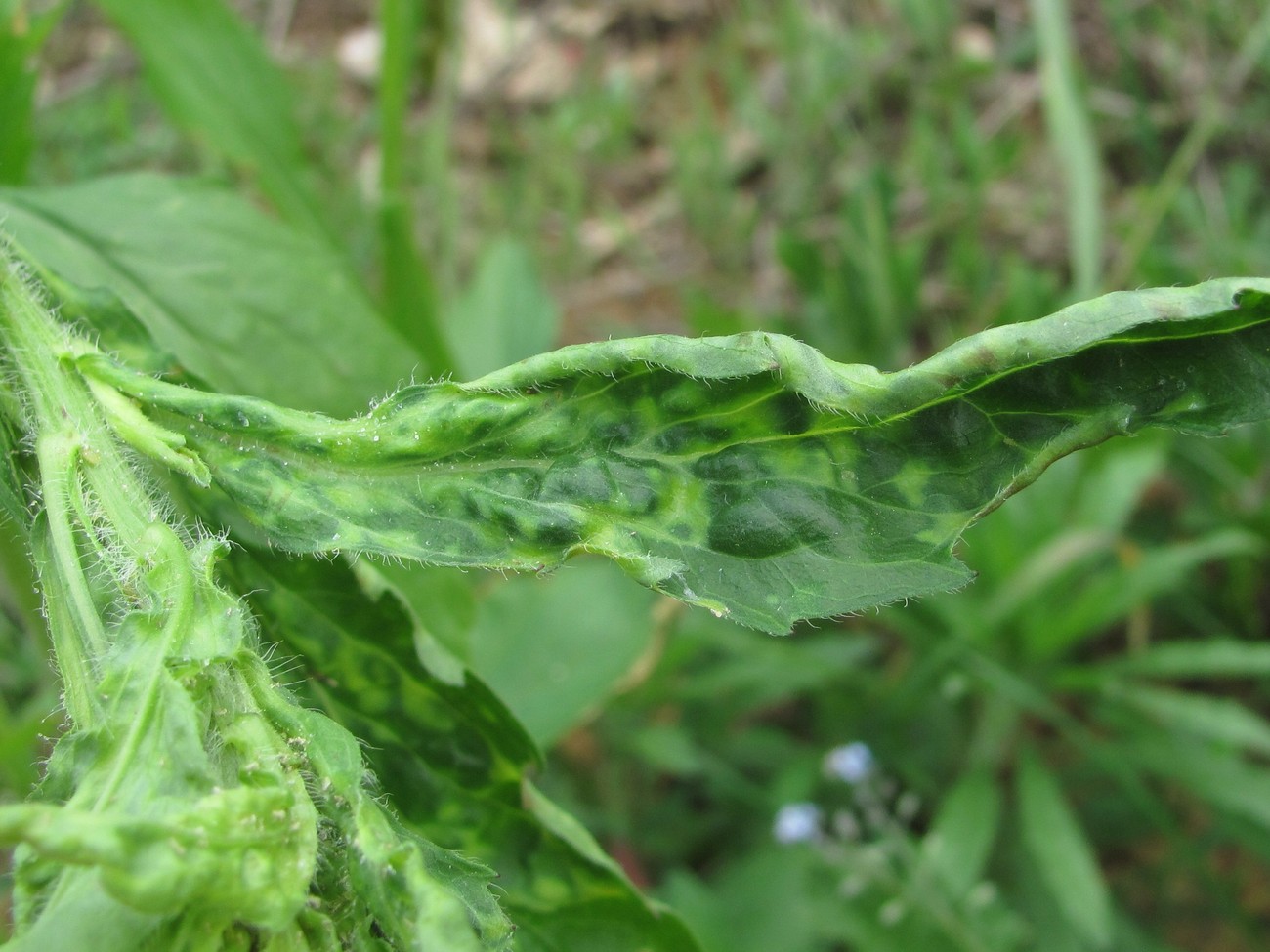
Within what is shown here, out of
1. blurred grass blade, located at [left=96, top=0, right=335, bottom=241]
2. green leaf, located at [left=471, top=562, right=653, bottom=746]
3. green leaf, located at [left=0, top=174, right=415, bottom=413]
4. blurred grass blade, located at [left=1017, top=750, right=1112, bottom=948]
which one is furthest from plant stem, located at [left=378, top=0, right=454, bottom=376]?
blurred grass blade, located at [left=1017, top=750, right=1112, bottom=948]

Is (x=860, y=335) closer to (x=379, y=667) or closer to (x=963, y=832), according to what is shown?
(x=963, y=832)

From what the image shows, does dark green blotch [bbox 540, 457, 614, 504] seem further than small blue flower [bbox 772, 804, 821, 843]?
No

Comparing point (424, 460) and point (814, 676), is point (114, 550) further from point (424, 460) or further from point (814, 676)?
point (814, 676)

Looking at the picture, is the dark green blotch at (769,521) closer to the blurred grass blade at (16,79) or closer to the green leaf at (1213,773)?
the blurred grass blade at (16,79)

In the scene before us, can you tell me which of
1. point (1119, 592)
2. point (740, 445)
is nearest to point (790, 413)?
point (740, 445)

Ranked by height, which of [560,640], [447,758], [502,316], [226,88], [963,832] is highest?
[226,88]

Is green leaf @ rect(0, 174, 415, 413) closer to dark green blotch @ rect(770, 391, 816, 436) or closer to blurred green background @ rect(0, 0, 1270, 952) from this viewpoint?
blurred green background @ rect(0, 0, 1270, 952)

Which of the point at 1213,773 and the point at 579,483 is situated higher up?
the point at 579,483
